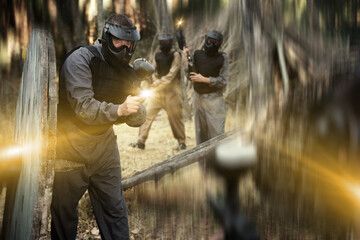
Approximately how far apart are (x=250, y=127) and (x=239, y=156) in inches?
65.7

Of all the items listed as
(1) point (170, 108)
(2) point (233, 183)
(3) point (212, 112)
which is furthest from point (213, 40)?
(2) point (233, 183)

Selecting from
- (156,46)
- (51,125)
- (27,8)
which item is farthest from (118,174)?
(156,46)

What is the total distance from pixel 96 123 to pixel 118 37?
2.38 ft

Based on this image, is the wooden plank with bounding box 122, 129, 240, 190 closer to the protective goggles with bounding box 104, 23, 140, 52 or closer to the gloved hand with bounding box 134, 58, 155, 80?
the gloved hand with bounding box 134, 58, 155, 80

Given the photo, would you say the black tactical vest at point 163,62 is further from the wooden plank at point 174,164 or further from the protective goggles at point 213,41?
the wooden plank at point 174,164

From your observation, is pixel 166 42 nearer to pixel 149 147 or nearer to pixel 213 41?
pixel 213 41

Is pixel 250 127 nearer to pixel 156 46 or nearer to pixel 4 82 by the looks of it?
pixel 4 82

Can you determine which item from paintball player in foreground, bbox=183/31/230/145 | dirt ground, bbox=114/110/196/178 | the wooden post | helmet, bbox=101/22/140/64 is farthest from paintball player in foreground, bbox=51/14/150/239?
paintball player in foreground, bbox=183/31/230/145

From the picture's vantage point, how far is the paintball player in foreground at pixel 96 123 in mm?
A: 2418

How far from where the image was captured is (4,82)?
4.06 metres

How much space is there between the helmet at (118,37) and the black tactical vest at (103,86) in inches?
3.0

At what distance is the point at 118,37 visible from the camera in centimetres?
258

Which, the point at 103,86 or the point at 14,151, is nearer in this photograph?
the point at 14,151

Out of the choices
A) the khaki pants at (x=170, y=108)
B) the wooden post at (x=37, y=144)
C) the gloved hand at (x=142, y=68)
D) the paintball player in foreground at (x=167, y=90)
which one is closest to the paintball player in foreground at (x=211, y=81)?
the paintball player in foreground at (x=167, y=90)
